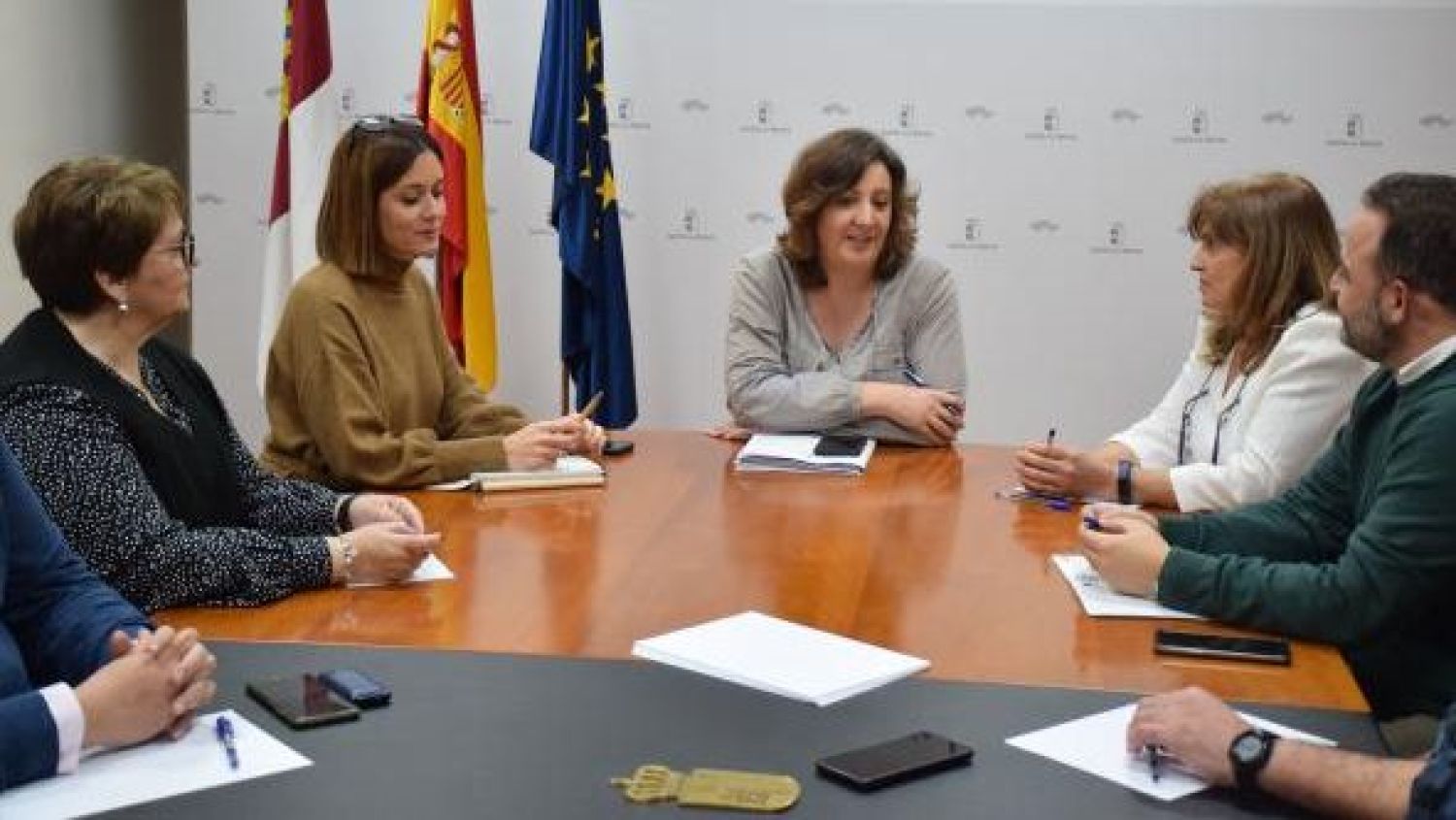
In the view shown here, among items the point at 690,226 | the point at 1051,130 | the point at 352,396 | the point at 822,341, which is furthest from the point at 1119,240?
the point at 352,396

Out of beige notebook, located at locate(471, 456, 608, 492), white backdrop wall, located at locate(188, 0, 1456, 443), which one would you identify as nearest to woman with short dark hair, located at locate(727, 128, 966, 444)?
beige notebook, located at locate(471, 456, 608, 492)

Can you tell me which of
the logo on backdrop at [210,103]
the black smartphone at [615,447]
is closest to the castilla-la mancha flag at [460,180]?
the logo on backdrop at [210,103]

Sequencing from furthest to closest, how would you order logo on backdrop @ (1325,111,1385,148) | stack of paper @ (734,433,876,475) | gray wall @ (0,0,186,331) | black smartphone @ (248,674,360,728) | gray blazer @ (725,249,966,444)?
gray wall @ (0,0,186,331) < logo on backdrop @ (1325,111,1385,148) < gray blazer @ (725,249,966,444) < stack of paper @ (734,433,876,475) < black smartphone @ (248,674,360,728)

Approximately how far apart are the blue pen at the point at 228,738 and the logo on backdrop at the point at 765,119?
11.3 feet

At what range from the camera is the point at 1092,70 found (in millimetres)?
4879

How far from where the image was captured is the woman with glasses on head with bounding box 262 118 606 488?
311cm

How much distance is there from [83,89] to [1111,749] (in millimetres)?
4384

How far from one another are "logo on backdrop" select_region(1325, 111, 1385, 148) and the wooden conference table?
205cm

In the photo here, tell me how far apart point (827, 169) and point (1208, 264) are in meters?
1.03

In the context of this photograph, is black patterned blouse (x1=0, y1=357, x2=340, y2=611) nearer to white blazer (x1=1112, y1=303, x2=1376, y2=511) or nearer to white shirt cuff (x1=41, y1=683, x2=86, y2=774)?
white shirt cuff (x1=41, y1=683, x2=86, y2=774)

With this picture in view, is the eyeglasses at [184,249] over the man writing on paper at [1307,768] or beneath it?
over

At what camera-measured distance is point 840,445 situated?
11.8ft

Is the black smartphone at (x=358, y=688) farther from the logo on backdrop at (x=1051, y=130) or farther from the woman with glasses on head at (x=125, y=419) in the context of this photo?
the logo on backdrop at (x=1051, y=130)

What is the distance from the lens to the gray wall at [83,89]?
493 centimetres
